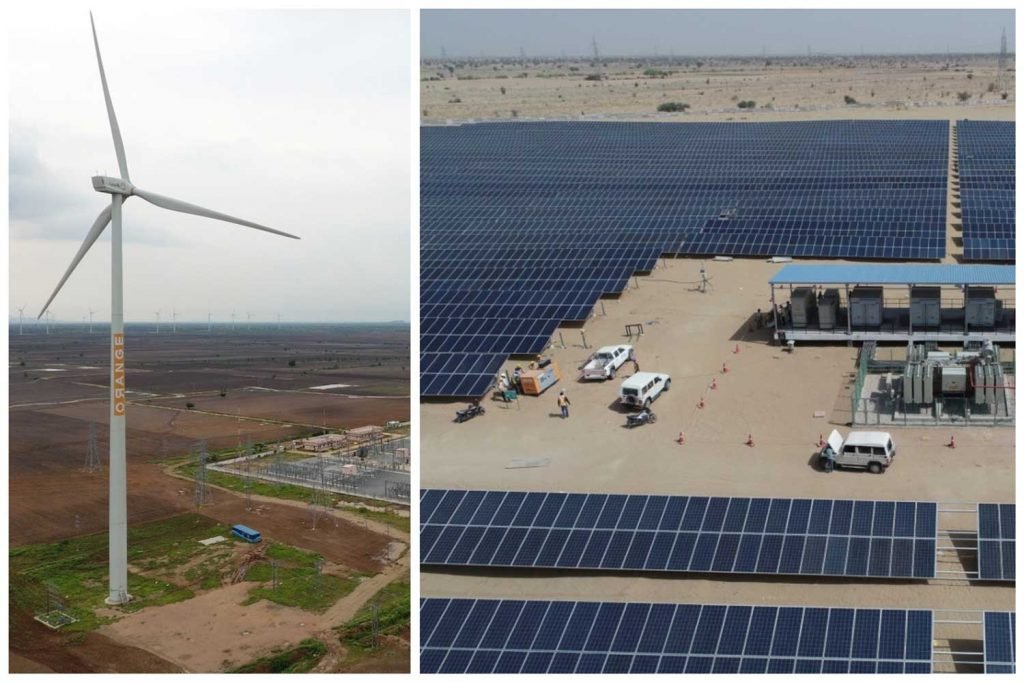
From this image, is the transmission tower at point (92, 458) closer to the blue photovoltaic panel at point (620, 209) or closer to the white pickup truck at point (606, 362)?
the blue photovoltaic panel at point (620, 209)

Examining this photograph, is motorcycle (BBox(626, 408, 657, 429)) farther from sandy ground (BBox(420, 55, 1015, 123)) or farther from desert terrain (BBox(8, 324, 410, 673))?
sandy ground (BBox(420, 55, 1015, 123))

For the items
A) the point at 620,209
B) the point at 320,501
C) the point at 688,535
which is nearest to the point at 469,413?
the point at 320,501

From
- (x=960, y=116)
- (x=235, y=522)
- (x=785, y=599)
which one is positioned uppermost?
(x=960, y=116)

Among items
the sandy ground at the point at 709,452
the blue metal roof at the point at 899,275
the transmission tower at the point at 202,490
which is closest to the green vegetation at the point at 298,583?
the sandy ground at the point at 709,452

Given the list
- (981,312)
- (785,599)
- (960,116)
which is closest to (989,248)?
(981,312)

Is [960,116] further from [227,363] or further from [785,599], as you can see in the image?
[785,599]

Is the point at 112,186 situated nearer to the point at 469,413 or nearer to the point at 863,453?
the point at 469,413
